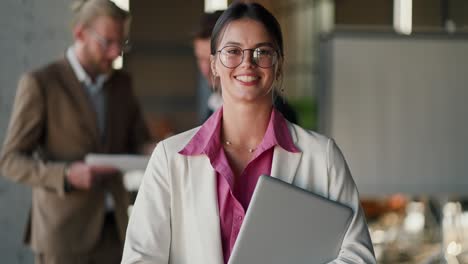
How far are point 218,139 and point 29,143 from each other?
1637 mm

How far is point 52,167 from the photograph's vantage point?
3.54 m

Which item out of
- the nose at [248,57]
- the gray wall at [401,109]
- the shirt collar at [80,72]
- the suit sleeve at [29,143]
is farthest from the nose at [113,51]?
the nose at [248,57]

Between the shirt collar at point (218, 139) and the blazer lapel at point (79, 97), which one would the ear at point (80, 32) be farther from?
the shirt collar at point (218, 139)

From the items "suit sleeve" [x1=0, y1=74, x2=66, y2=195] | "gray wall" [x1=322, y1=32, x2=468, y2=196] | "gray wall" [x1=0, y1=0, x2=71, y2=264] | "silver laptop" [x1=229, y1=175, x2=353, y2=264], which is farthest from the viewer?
"gray wall" [x1=322, y1=32, x2=468, y2=196]

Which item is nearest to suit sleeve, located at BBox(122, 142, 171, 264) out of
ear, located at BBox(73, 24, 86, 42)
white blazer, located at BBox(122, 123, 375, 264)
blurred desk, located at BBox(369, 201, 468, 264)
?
white blazer, located at BBox(122, 123, 375, 264)

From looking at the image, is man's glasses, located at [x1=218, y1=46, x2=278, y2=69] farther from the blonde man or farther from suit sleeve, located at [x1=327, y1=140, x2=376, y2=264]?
the blonde man

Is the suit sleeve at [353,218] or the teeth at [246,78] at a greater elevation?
the teeth at [246,78]

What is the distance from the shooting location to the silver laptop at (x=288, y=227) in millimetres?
1930

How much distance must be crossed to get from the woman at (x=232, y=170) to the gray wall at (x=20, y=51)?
2.66 m

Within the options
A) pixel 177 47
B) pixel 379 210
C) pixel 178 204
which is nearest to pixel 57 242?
pixel 178 204

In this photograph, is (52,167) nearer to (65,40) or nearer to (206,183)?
(65,40)

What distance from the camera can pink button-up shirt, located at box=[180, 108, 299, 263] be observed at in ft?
6.65

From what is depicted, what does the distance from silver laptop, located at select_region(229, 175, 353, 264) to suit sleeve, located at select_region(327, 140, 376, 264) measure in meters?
0.02

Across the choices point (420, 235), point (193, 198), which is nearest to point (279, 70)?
point (193, 198)
